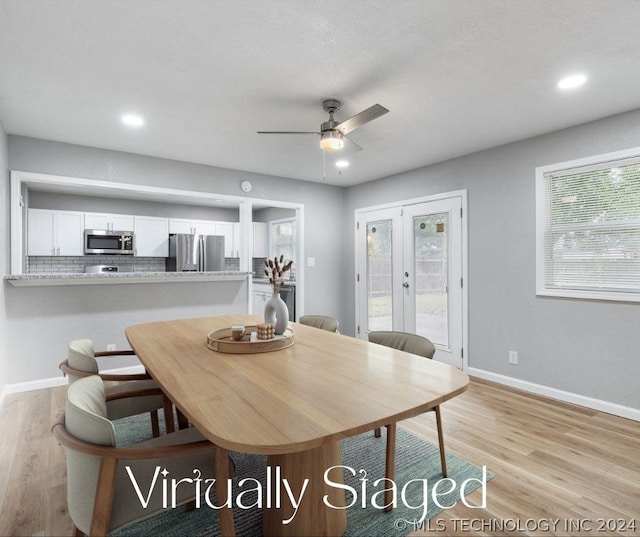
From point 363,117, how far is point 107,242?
4.79m

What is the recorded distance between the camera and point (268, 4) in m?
1.70

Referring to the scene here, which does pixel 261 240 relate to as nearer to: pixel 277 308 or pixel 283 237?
pixel 283 237

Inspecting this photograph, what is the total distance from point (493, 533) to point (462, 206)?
3.18 meters

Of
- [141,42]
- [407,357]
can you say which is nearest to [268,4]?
[141,42]

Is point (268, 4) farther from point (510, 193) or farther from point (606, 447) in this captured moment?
point (606, 447)

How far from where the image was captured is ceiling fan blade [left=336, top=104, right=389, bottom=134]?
2.24 metres

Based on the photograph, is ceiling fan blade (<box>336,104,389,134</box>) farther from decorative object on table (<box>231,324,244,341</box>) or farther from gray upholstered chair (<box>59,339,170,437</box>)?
gray upholstered chair (<box>59,339,170,437</box>)

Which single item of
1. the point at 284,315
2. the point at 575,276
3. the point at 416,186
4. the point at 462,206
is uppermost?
the point at 416,186

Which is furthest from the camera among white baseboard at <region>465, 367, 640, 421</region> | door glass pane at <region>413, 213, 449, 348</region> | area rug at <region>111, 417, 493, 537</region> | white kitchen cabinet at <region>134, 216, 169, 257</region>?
white kitchen cabinet at <region>134, 216, 169, 257</region>

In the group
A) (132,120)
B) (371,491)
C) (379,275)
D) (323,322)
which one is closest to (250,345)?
(371,491)

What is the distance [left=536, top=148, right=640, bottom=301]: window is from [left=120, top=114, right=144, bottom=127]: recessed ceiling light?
3.55 metres

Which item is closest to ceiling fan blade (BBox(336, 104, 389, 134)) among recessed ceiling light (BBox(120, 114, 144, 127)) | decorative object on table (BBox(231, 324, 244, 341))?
decorative object on table (BBox(231, 324, 244, 341))

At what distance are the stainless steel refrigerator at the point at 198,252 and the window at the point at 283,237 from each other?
1132 mm

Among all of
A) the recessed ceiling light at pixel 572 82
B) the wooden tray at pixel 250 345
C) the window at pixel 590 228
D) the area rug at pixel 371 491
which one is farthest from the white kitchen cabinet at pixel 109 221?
the recessed ceiling light at pixel 572 82
